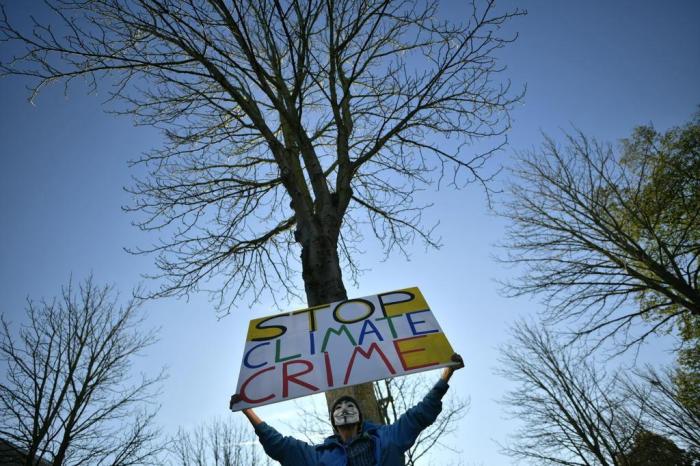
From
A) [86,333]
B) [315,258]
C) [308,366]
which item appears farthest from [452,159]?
[86,333]

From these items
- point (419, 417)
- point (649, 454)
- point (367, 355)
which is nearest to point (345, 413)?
point (367, 355)

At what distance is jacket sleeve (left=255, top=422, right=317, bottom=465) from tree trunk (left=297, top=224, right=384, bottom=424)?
0.51 m

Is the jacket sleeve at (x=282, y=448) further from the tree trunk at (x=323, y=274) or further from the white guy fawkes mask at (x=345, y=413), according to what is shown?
the tree trunk at (x=323, y=274)

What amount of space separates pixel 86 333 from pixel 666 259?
38.7 ft

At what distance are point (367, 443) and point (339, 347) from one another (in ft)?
1.83

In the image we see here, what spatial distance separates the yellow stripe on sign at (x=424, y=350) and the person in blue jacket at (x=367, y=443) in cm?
8

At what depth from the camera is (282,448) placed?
5.70 feet

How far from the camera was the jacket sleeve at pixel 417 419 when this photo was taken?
1.72 m

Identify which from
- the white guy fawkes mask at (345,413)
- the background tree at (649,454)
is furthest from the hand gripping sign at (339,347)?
the background tree at (649,454)

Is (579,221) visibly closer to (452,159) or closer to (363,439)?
(452,159)

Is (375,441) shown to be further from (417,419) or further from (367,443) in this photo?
(417,419)

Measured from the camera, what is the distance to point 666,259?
620 cm

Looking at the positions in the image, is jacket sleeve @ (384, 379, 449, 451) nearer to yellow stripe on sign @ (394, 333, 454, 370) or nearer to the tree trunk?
yellow stripe on sign @ (394, 333, 454, 370)

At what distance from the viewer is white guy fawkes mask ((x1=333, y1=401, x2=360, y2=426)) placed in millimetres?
1942
